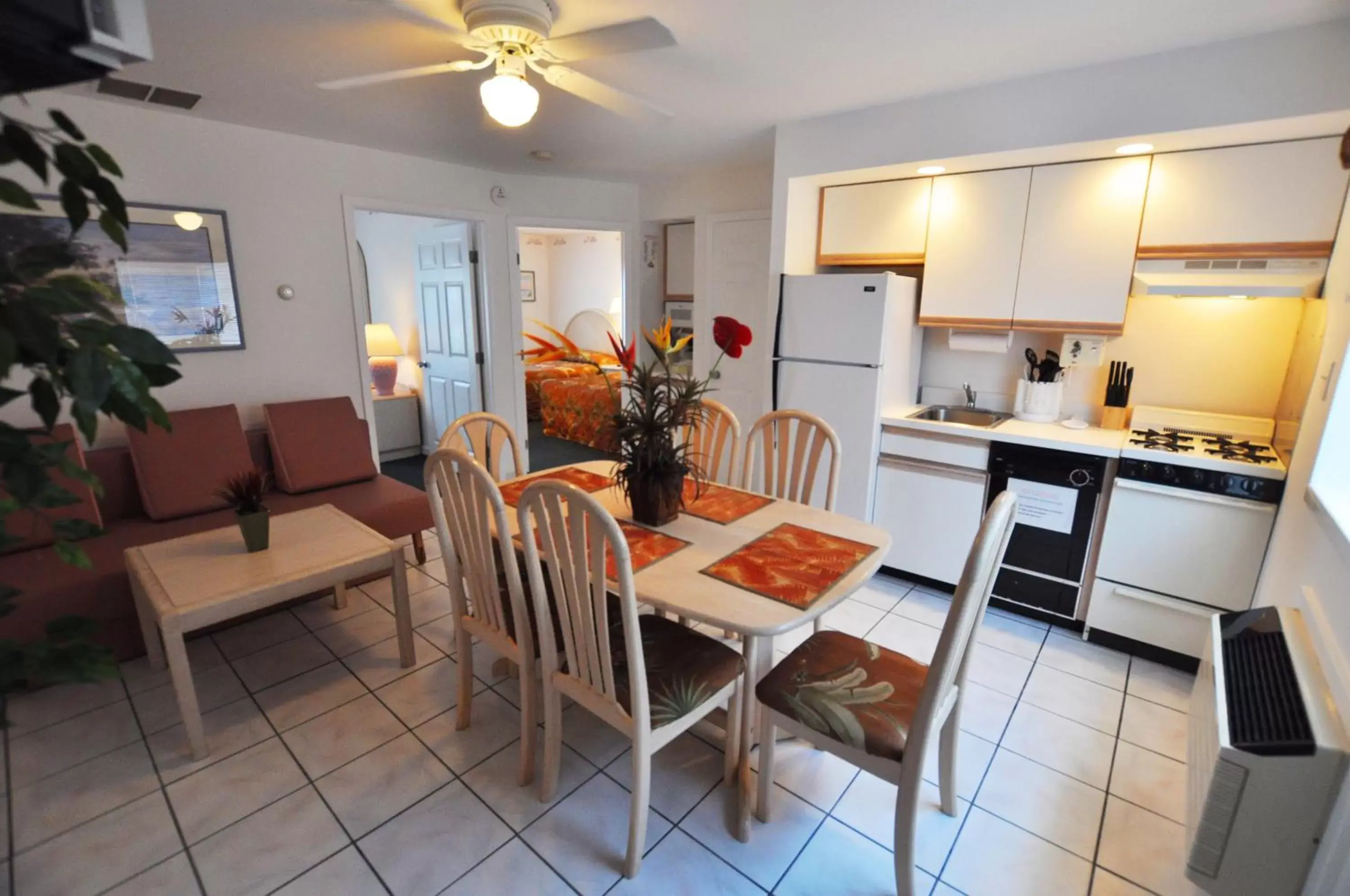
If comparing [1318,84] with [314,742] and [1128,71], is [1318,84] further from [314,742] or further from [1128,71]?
[314,742]

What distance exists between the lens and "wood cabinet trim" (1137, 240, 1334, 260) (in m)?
2.17

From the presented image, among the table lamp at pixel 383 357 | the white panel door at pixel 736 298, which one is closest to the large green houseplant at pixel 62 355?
the white panel door at pixel 736 298

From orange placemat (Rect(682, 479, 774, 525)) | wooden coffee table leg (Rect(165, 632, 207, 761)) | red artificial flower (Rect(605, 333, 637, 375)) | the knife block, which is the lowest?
wooden coffee table leg (Rect(165, 632, 207, 761))

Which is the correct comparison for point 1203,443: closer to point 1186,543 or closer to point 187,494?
point 1186,543

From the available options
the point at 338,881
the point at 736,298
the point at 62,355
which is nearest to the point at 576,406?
the point at 736,298

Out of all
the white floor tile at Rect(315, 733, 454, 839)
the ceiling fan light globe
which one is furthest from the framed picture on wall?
the white floor tile at Rect(315, 733, 454, 839)

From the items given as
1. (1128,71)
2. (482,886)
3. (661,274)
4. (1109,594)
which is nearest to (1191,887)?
(1109,594)

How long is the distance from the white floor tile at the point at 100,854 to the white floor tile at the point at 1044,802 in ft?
7.53

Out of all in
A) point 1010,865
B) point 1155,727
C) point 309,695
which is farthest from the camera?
point 309,695

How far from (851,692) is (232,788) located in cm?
183

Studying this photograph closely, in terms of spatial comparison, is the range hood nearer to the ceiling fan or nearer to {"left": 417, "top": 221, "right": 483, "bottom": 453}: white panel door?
the ceiling fan

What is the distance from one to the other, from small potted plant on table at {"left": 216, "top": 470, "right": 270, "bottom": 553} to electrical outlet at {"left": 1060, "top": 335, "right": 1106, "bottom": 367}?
3.50 metres

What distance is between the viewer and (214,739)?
6.68 ft

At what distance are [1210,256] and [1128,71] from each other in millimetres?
757
